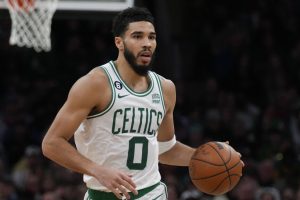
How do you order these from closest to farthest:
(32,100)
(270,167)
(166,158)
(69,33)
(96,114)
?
(96,114)
(166,158)
(270,167)
(32,100)
(69,33)

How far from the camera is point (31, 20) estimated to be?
8.36m

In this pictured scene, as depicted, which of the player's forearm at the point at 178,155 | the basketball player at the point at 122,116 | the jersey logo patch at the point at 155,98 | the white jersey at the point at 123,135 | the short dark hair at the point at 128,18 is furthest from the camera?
the player's forearm at the point at 178,155

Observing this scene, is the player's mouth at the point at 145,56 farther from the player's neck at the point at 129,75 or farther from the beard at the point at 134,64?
the player's neck at the point at 129,75

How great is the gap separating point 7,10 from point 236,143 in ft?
15.5

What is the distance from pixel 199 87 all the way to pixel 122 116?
840 cm

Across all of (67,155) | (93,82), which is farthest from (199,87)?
(67,155)

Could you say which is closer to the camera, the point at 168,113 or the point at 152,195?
the point at 152,195

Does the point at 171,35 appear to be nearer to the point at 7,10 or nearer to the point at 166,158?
the point at 7,10

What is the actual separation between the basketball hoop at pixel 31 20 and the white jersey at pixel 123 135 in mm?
2658

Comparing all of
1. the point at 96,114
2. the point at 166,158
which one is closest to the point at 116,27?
the point at 96,114

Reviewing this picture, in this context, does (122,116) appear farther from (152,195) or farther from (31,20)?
(31,20)

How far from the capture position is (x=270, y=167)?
1069 cm

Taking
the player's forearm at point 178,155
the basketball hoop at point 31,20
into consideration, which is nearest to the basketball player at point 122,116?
the player's forearm at point 178,155

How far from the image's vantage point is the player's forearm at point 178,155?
244 inches
